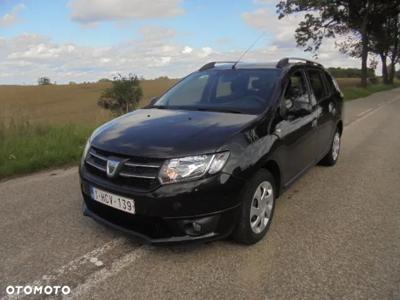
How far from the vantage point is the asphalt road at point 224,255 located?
3.06m

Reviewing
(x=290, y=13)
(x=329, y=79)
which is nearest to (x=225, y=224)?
(x=329, y=79)

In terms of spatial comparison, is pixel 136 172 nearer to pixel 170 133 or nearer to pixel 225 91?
pixel 170 133

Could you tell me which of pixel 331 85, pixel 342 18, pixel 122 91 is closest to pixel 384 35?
pixel 342 18

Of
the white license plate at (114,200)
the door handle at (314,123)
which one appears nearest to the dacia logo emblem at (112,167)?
the white license plate at (114,200)

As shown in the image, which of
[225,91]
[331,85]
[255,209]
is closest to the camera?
[255,209]

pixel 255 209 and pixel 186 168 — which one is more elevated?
pixel 186 168

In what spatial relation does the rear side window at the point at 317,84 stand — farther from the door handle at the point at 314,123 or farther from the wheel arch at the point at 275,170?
the wheel arch at the point at 275,170

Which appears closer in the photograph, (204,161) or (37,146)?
(204,161)

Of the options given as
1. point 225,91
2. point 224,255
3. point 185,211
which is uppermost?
point 225,91

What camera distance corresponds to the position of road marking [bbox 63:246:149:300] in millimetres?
3015

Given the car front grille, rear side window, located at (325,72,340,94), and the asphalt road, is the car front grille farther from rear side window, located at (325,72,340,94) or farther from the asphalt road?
rear side window, located at (325,72,340,94)

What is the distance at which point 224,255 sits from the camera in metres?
3.56

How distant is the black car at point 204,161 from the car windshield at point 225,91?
0.04 feet

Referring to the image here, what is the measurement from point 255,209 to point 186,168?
861 mm
